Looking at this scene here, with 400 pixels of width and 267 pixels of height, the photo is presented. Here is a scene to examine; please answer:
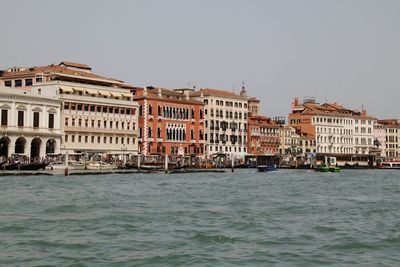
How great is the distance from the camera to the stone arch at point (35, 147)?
2505 inches

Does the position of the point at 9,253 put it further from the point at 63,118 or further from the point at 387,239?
the point at 63,118

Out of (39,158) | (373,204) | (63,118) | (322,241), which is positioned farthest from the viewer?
(63,118)

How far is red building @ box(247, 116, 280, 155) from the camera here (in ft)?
318

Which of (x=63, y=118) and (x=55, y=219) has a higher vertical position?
(x=63, y=118)

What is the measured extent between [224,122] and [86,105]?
84.2 feet

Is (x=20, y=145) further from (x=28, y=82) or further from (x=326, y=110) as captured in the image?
(x=326, y=110)

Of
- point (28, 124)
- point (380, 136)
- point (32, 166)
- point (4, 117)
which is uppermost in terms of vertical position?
point (380, 136)

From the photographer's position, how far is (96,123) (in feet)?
231

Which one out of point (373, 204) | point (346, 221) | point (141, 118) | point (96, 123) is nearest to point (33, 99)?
point (96, 123)

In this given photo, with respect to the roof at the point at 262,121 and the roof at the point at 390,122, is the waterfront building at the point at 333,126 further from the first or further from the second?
the roof at the point at 262,121

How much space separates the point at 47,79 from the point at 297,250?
53632 mm

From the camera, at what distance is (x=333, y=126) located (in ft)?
373

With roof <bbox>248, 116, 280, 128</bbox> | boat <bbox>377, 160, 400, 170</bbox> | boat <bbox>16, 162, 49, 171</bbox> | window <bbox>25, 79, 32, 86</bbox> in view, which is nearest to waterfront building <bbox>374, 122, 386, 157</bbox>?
boat <bbox>377, 160, 400, 170</bbox>

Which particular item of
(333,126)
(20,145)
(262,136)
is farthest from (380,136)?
(20,145)
